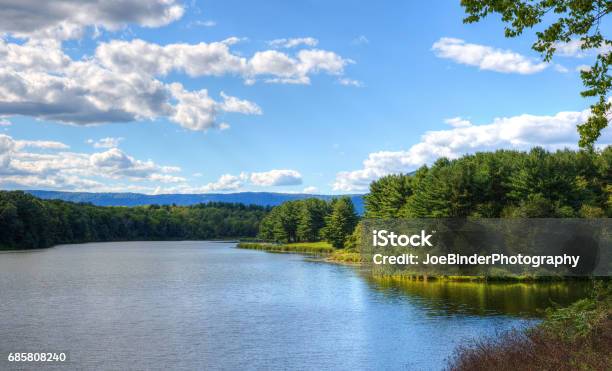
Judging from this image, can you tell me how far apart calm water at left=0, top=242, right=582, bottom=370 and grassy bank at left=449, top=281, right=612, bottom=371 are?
22.9 ft

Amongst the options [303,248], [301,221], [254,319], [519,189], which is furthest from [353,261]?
[254,319]

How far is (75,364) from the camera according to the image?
111 feet

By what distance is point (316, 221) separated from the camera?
180 metres

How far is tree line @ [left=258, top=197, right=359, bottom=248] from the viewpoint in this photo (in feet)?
479

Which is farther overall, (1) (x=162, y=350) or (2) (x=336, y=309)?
(2) (x=336, y=309)

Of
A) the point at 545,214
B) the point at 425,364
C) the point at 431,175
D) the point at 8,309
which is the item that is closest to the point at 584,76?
the point at 425,364

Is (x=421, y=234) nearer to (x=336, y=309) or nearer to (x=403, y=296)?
(x=403, y=296)

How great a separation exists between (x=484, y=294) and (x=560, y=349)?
137 ft

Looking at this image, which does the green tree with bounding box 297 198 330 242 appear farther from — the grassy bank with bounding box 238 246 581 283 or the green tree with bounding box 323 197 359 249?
the green tree with bounding box 323 197 359 249

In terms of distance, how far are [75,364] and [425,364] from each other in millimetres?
19047

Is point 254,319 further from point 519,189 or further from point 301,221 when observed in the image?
point 301,221

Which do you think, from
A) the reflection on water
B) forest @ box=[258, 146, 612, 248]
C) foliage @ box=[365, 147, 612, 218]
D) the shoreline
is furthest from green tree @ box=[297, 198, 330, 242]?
the reflection on water

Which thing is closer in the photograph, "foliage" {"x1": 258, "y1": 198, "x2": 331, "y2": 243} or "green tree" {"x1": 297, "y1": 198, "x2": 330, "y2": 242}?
"green tree" {"x1": 297, "y1": 198, "x2": 330, "y2": 242}

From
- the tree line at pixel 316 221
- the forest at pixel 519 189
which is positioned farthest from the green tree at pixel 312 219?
the forest at pixel 519 189
